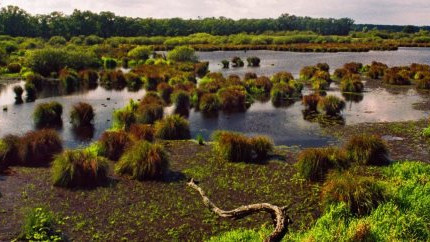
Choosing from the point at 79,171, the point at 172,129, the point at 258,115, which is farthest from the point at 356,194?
the point at 258,115

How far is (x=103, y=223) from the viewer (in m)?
13.5

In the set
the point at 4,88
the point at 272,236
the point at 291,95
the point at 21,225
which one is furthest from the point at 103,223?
the point at 4,88

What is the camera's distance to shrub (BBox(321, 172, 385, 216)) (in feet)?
44.2

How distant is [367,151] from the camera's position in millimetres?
18828

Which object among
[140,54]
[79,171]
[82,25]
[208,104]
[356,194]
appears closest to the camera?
[356,194]

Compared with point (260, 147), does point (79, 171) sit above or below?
below

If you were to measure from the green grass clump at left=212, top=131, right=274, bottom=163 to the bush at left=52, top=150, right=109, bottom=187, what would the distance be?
5.07m

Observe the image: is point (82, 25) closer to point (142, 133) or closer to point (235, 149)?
point (142, 133)

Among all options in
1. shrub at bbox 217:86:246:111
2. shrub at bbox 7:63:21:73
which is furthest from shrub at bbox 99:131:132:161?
shrub at bbox 7:63:21:73

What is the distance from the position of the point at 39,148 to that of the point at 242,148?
340 inches

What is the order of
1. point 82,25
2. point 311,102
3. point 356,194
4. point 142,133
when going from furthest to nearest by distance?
point 82,25
point 311,102
point 142,133
point 356,194

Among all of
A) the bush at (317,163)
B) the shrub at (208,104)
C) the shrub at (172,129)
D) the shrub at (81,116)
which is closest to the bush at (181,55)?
the shrub at (208,104)

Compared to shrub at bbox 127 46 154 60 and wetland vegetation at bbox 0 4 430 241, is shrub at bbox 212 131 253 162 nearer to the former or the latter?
wetland vegetation at bbox 0 4 430 241

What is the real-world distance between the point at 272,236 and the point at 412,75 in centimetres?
4685
